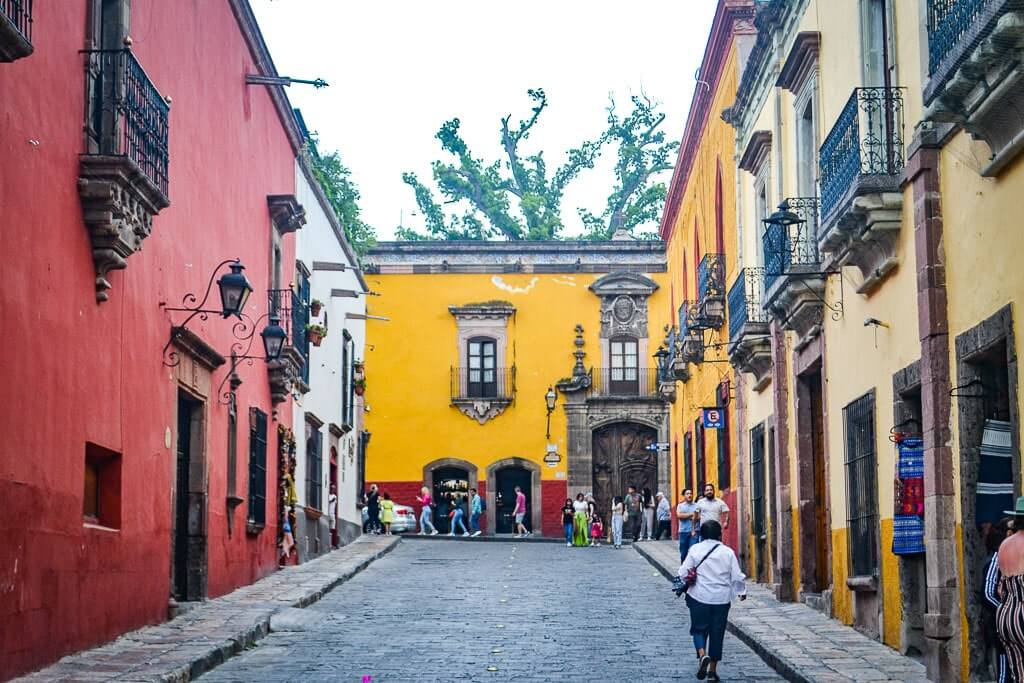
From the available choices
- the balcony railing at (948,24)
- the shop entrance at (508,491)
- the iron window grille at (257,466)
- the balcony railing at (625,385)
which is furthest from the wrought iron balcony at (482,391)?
the balcony railing at (948,24)

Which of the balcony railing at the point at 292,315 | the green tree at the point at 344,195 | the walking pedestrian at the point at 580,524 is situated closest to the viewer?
the balcony railing at the point at 292,315

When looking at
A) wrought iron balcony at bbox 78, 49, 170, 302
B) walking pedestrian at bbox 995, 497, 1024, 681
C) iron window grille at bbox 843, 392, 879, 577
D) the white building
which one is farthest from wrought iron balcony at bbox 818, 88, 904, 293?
the white building

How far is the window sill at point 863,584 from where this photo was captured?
1462 cm

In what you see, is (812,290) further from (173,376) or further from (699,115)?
(699,115)

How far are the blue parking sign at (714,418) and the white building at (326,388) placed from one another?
6.35m

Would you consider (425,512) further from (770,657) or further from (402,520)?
(770,657)

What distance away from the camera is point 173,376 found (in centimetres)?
1653

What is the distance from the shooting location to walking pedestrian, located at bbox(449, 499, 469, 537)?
40688 millimetres

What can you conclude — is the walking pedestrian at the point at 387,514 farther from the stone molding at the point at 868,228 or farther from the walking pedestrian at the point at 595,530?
the stone molding at the point at 868,228

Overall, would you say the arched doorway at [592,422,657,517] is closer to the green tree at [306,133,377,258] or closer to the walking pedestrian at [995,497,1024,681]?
the green tree at [306,133,377,258]

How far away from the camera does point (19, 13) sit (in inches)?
402

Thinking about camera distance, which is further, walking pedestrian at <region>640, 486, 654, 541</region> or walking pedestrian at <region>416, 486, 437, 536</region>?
walking pedestrian at <region>416, 486, 437, 536</region>

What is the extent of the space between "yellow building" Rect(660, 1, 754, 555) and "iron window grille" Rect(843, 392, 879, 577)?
6.25 m

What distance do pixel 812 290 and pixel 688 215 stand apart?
16180 mm
